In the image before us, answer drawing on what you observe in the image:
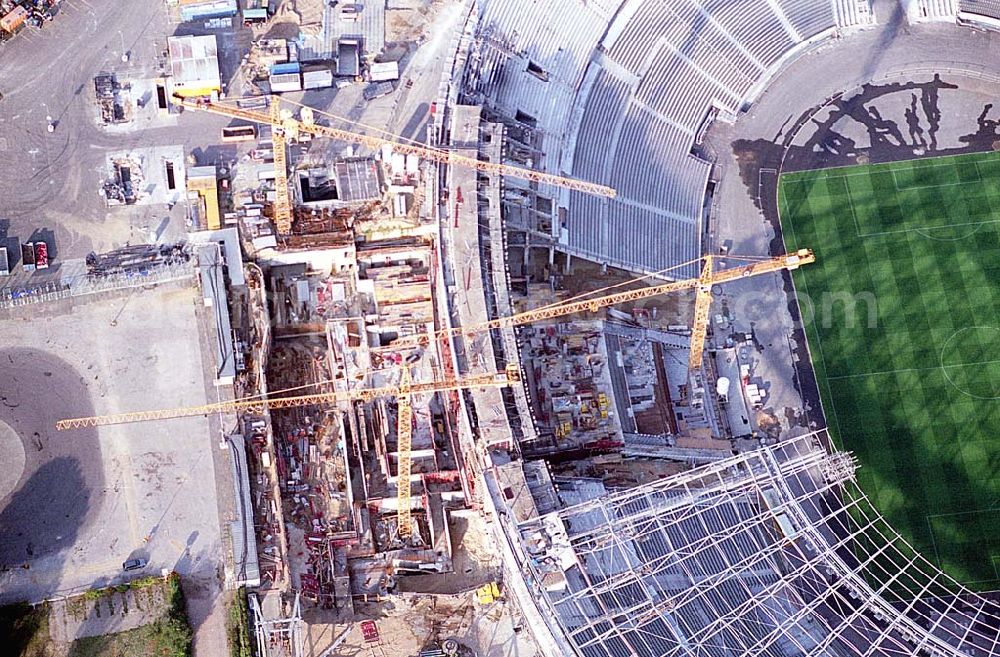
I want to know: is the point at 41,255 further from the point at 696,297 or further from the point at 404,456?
the point at 696,297

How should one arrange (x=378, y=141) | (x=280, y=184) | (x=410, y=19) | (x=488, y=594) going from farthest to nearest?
(x=410, y=19), (x=378, y=141), (x=280, y=184), (x=488, y=594)

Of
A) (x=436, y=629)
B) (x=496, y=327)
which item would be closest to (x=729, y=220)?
(x=496, y=327)

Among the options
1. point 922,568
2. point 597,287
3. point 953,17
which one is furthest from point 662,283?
point 953,17

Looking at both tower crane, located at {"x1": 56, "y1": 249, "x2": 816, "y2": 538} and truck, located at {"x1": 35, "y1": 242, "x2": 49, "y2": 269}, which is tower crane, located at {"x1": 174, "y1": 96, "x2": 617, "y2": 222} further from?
truck, located at {"x1": 35, "y1": 242, "x2": 49, "y2": 269}

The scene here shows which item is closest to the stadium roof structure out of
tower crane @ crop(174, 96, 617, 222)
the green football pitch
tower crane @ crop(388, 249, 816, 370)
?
the green football pitch

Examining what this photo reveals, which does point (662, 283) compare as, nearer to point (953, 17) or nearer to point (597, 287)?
point (597, 287)
